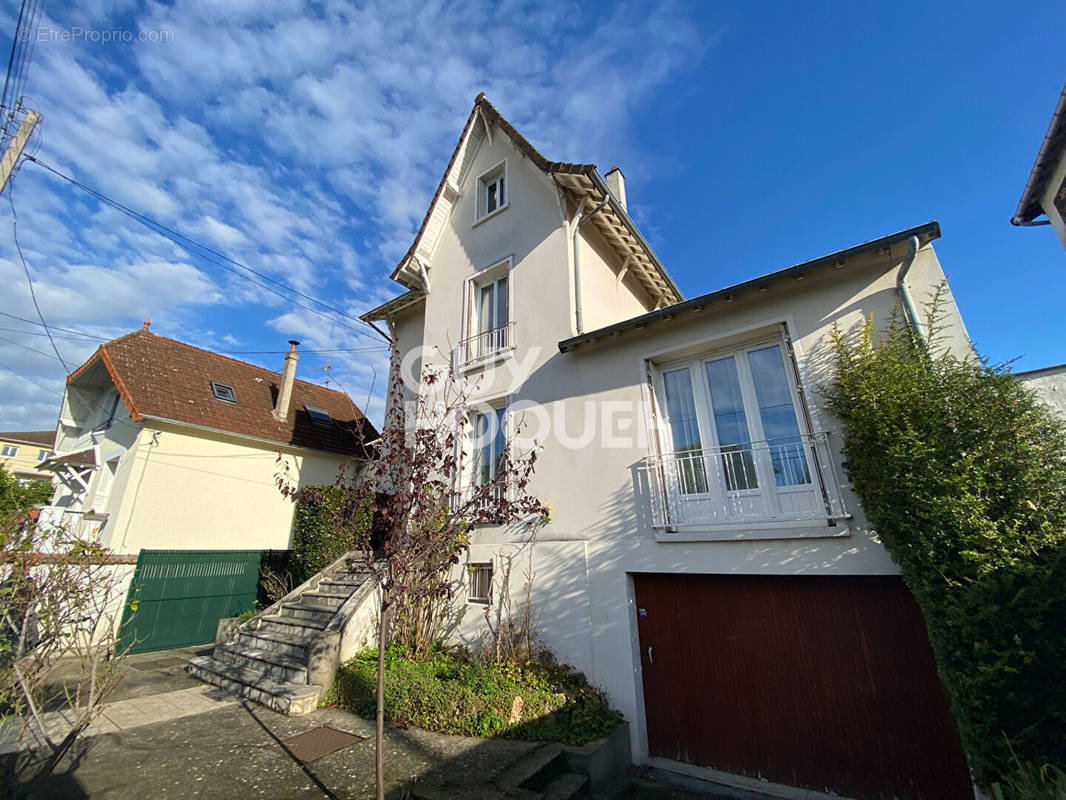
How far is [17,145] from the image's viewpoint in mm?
8836

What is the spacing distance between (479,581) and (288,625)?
3.54 metres

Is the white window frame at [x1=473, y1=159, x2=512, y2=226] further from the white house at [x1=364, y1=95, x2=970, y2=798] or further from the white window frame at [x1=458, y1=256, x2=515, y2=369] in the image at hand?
the white house at [x1=364, y1=95, x2=970, y2=798]

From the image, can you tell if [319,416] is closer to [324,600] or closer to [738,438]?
[324,600]

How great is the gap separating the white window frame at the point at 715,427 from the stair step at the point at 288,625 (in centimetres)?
602

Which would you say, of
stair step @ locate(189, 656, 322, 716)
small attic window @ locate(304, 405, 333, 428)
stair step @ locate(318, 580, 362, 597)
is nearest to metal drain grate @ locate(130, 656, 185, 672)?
stair step @ locate(189, 656, 322, 716)

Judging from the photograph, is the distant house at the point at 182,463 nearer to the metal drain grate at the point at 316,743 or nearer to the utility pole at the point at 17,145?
the utility pole at the point at 17,145

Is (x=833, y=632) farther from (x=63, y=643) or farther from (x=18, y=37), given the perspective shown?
(x=18, y=37)

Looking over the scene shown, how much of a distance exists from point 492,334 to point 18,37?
9.26 meters

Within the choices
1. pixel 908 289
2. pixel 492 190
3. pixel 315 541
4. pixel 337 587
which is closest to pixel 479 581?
pixel 337 587

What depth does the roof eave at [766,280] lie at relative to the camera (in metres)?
5.11

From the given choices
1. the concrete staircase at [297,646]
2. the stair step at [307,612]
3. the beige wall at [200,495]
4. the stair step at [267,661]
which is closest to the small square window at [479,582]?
the concrete staircase at [297,646]

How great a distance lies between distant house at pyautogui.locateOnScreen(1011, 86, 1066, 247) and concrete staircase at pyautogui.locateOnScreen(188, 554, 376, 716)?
10786mm

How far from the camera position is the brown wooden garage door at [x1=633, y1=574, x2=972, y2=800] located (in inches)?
171

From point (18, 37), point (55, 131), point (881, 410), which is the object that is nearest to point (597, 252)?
point (881, 410)
